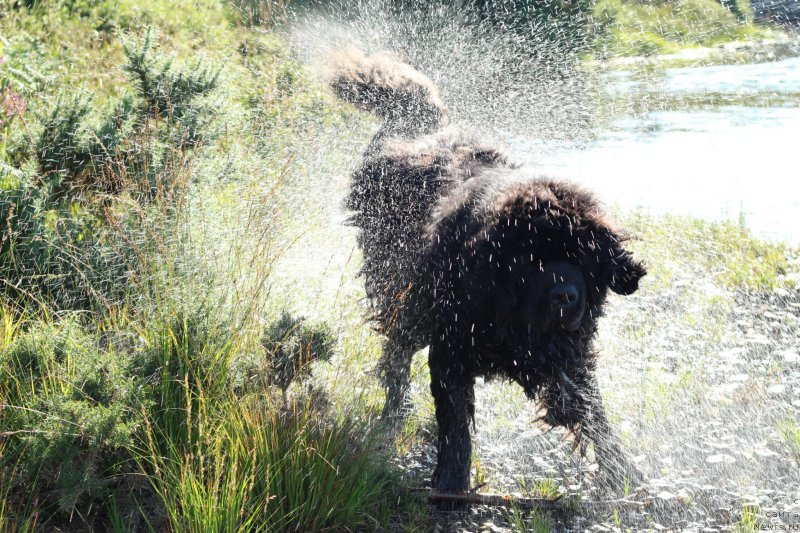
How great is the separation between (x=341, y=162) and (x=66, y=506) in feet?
15.8

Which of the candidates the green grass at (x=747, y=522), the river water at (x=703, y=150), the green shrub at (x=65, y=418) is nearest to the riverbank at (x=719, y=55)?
the river water at (x=703, y=150)

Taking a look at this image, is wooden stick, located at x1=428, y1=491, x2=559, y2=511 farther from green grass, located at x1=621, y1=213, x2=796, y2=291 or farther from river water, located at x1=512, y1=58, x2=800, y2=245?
river water, located at x1=512, y1=58, x2=800, y2=245

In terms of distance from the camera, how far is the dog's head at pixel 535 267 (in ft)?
10.8

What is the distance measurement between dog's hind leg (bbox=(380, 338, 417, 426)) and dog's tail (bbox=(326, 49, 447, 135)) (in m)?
1.63

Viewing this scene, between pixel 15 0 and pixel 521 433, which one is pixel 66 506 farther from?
pixel 15 0

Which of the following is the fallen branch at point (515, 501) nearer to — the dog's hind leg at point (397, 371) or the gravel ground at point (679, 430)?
the gravel ground at point (679, 430)

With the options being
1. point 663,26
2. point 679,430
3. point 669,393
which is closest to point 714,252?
point 669,393

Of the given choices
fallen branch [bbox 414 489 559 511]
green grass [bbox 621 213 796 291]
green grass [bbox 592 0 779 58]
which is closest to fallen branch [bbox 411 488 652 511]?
fallen branch [bbox 414 489 559 511]

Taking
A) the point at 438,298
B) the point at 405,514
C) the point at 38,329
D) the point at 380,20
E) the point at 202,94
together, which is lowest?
the point at 405,514

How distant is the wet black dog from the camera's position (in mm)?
3309

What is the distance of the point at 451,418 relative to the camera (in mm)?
3637

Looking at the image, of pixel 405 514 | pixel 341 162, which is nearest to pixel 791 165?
pixel 341 162

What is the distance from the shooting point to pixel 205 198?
13.8 feet

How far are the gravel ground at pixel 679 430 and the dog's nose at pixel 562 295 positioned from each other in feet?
2.92
